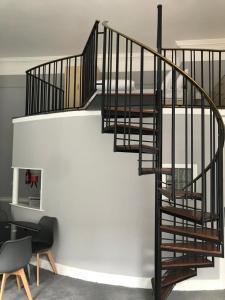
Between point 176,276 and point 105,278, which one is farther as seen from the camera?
point 105,278

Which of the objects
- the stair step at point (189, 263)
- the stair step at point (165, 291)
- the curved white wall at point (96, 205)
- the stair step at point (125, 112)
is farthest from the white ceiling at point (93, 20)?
the stair step at point (165, 291)

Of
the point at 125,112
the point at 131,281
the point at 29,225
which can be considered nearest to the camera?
the point at 125,112

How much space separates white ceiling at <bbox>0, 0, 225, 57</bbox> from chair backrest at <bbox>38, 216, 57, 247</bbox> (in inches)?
146

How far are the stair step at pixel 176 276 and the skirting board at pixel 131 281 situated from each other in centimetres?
96

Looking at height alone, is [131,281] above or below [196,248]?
below

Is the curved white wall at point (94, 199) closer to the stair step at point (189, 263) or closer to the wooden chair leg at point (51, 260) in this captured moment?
the wooden chair leg at point (51, 260)

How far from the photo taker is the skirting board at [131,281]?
398 cm

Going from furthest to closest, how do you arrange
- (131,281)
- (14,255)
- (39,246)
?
1. (39,246)
2. (131,281)
3. (14,255)

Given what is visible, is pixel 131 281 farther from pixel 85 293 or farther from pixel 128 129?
pixel 128 129

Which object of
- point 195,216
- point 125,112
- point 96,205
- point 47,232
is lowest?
point 47,232

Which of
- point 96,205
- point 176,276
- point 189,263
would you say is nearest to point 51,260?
point 96,205

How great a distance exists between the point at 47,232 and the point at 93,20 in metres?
3.99

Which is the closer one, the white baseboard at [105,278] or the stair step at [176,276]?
the stair step at [176,276]

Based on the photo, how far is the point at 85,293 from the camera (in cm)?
383
